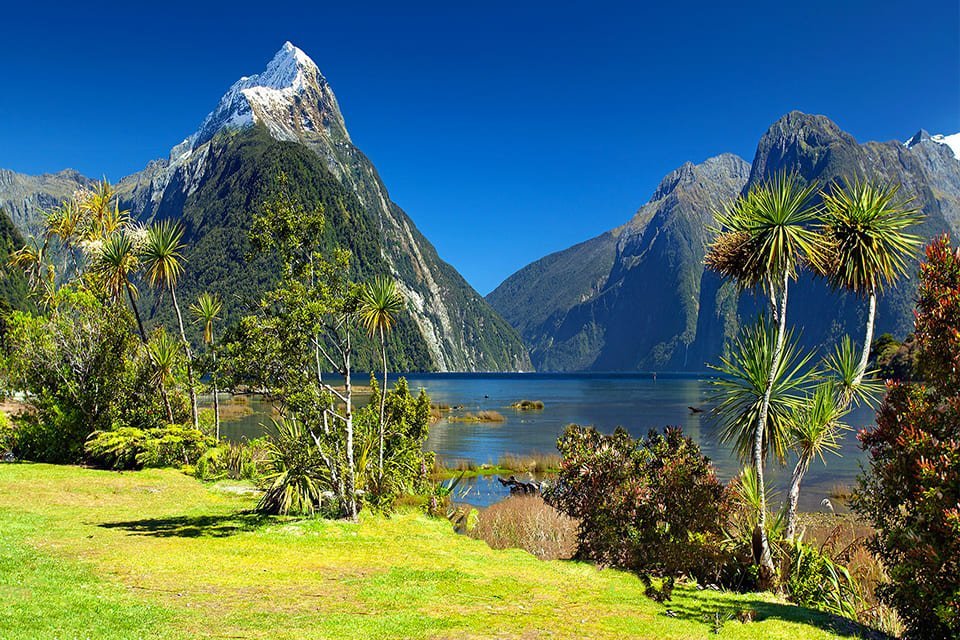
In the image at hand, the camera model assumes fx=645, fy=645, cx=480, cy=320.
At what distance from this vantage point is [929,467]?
7.68 m

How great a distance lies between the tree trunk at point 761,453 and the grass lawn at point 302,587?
2.60ft

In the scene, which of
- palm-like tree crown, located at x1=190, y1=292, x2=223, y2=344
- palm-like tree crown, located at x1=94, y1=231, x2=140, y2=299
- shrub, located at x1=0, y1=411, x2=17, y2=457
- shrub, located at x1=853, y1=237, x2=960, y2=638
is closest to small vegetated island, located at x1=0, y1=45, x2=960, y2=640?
shrub, located at x1=853, y1=237, x2=960, y2=638

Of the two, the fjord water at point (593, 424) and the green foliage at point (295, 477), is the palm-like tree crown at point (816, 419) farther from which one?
the green foliage at point (295, 477)

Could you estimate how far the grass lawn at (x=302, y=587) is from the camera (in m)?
8.41

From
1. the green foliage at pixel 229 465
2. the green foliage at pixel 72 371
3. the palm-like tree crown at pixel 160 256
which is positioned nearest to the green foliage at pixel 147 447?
the green foliage at pixel 229 465

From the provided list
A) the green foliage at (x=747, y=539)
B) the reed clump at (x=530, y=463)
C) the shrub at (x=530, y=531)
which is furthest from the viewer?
the reed clump at (x=530, y=463)

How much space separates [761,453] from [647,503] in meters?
2.60

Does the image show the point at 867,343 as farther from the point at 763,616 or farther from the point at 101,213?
the point at 101,213

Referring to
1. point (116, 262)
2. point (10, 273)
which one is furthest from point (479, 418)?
point (10, 273)

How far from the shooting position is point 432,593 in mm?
10680

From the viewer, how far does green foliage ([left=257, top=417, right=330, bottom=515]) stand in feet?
53.3

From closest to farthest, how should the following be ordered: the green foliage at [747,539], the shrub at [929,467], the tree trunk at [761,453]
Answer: the shrub at [929,467] → the tree trunk at [761,453] → the green foliage at [747,539]

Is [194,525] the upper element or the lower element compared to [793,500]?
lower

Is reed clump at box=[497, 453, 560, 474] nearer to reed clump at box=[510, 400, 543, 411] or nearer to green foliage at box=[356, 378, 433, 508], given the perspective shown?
green foliage at box=[356, 378, 433, 508]
